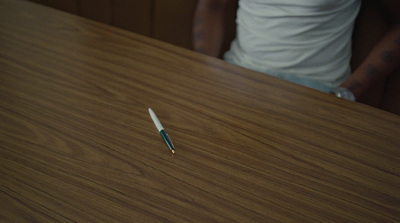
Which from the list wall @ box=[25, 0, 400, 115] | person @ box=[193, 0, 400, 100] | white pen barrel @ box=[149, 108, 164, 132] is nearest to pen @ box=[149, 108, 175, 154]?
white pen barrel @ box=[149, 108, 164, 132]

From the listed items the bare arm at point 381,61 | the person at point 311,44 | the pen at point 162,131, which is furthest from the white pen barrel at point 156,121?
the bare arm at point 381,61

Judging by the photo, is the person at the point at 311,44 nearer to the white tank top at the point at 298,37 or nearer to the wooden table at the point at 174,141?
the white tank top at the point at 298,37

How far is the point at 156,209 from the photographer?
1.65ft

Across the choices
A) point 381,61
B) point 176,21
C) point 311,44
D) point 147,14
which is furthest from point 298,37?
point 147,14

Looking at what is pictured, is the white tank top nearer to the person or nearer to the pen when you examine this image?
the person

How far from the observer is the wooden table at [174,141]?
0.52 m

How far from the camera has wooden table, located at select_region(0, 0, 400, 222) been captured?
518 millimetres

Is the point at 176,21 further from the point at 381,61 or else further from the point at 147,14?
the point at 381,61

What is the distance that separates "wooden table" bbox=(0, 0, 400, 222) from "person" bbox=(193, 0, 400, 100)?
37 centimetres

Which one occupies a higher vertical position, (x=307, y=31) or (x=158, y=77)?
(x=158, y=77)

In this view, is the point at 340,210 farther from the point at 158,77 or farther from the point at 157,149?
→ the point at 158,77

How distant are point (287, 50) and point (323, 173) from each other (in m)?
0.65

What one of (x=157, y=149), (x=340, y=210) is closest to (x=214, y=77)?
(x=157, y=149)

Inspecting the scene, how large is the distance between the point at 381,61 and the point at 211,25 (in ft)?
1.93
